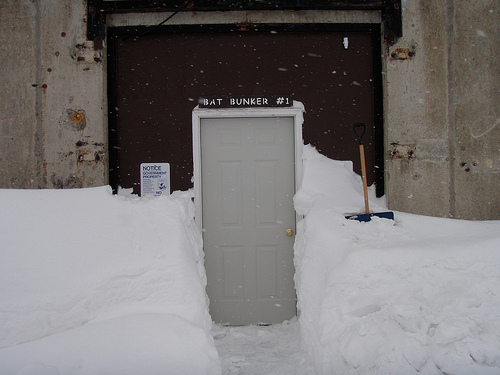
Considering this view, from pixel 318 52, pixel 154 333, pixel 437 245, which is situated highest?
pixel 318 52

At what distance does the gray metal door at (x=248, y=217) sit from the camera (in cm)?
447

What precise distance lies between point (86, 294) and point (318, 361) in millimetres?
2041

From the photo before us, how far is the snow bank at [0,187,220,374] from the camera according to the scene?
2.04 m

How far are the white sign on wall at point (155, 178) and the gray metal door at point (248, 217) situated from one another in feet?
1.68

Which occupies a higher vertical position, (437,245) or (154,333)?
(437,245)

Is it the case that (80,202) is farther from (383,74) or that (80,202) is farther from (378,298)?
(383,74)

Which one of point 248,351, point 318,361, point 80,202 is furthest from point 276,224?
point 80,202

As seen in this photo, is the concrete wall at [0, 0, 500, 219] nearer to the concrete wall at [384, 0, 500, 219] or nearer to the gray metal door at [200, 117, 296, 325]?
the concrete wall at [384, 0, 500, 219]

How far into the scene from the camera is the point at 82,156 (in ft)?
14.7

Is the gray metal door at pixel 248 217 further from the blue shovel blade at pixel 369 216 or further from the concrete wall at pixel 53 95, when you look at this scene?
the concrete wall at pixel 53 95

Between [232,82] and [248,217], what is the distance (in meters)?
1.88

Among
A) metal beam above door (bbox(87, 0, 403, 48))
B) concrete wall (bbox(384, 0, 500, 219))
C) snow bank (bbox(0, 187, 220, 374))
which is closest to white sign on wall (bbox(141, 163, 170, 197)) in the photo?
snow bank (bbox(0, 187, 220, 374))

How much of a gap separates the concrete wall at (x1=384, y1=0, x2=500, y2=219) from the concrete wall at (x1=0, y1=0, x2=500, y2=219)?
14 mm

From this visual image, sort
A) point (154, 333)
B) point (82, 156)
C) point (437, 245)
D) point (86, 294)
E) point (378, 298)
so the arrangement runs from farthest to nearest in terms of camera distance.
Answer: point (82, 156) < point (437, 245) < point (378, 298) < point (86, 294) < point (154, 333)
